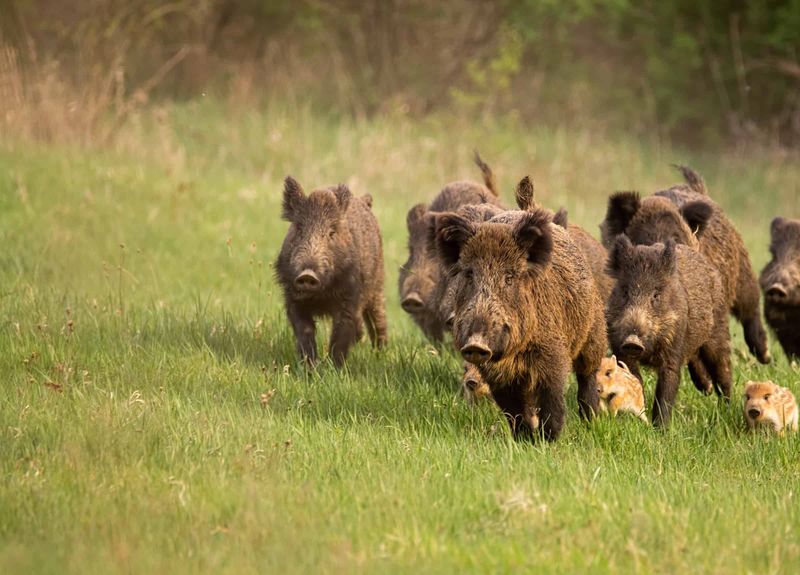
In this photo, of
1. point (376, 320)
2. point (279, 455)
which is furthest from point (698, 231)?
point (279, 455)

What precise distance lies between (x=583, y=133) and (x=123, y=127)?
9529 mm

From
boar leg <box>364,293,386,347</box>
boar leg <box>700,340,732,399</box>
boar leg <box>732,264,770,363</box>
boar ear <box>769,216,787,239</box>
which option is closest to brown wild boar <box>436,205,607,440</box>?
boar leg <box>700,340,732,399</box>

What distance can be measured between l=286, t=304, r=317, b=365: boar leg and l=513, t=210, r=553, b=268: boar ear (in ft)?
8.30

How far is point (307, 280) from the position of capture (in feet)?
28.0

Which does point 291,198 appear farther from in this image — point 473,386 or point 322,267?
point 473,386

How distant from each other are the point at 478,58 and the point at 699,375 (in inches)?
749

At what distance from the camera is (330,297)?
29.2ft

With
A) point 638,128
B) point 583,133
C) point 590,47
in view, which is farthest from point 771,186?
point 590,47

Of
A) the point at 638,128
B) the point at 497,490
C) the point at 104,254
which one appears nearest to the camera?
the point at 497,490

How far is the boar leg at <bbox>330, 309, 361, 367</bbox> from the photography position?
8.80 meters

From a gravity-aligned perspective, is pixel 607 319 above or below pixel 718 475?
above

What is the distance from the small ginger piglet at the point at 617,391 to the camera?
760 cm

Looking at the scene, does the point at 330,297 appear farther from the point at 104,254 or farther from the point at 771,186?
the point at 771,186

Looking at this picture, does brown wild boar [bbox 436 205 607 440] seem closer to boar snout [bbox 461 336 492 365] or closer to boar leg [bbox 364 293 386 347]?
boar snout [bbox 461 336 492 365]
